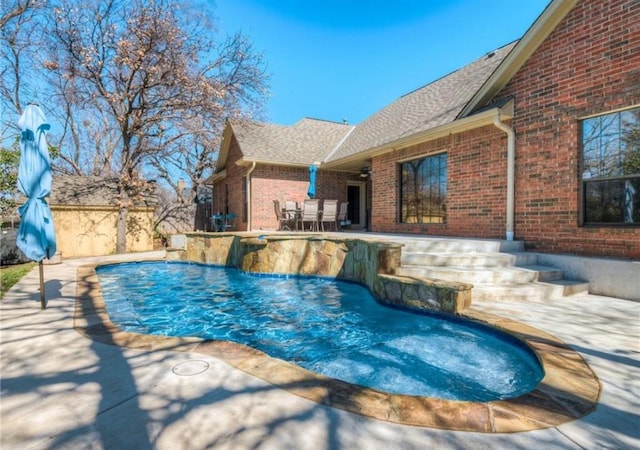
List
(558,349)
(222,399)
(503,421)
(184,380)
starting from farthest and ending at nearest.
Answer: (558,349), (184,380), (222,399), (503,421)

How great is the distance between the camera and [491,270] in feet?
18.3

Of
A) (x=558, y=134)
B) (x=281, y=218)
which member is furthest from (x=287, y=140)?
(x=558, y=134)

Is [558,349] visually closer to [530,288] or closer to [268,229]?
[530,288]

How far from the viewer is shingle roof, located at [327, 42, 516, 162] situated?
9.23m

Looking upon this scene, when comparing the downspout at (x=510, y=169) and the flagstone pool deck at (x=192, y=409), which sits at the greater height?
the downspout at (x=510, y=169)

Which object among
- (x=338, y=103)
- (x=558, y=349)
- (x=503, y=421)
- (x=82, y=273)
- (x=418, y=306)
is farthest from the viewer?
(x=338, y=103)

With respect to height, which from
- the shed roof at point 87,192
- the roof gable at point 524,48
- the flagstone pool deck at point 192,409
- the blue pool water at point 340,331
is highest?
the roof gable at point 524,48

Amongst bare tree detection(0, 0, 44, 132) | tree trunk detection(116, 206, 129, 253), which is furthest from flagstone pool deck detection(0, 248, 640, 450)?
bare tree detection(0, 0, 44, 132)

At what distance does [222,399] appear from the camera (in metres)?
2.15

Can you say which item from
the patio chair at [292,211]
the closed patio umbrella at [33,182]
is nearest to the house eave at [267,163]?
the patio chair at [292,211]

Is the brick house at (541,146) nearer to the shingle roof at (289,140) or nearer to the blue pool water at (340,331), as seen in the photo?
the blue pool water at (340,331)

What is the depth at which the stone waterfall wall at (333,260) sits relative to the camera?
4.83 m

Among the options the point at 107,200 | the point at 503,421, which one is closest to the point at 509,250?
the point at 503,421

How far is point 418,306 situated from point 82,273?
7.36 metres
